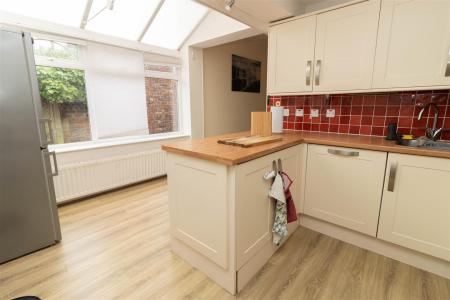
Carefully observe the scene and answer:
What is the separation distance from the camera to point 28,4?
7.59ft

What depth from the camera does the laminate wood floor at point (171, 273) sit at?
4.80ft

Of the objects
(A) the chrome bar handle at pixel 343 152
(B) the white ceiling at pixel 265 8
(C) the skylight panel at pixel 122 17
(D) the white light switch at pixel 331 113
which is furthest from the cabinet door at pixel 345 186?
(C) the skylight panel at pixel 122 17

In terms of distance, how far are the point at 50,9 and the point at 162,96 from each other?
1.73m

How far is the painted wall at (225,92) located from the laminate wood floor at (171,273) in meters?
2.51

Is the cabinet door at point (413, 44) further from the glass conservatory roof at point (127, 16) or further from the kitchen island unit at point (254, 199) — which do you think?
the glass conservatory roof at point (127, 16)

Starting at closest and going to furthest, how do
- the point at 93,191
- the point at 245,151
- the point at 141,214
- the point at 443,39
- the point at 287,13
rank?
the point at 245,151
the point at 443,39
the point at 287,13
the point at 141,214
the point at 93,191

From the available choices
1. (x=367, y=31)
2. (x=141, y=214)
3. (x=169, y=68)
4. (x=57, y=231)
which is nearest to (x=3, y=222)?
(x=57, y=231)

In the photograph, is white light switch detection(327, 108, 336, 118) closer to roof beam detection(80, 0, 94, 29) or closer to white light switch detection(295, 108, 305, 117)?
white light switch detection(295, 108, 305, 117)

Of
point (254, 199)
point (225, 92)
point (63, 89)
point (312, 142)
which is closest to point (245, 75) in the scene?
point (225, 92)

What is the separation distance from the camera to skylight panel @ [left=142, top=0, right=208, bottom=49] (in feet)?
10.2

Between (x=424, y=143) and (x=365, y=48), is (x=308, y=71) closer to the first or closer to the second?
(x=365, y=48)

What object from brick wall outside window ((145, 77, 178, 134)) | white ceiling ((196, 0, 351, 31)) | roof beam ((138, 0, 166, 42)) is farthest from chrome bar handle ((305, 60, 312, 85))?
brick wall outside window ((145, 77, 178, 134))

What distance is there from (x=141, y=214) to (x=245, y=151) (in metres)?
1.68

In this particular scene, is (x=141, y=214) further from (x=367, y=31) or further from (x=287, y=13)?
(x=367, y=31)
